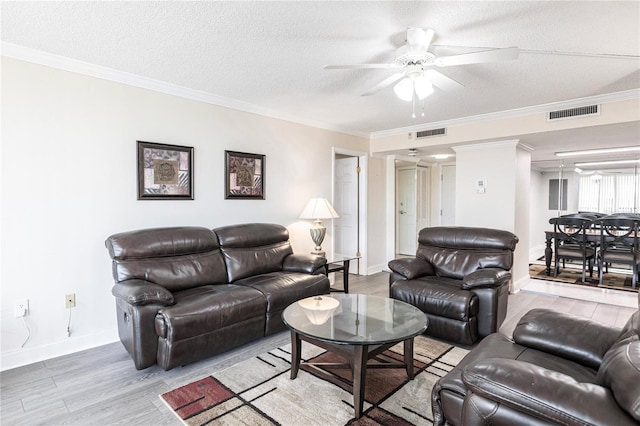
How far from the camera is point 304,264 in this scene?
374cm

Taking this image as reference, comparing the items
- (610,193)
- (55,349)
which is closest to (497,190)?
(610,193)

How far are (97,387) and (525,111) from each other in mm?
4988

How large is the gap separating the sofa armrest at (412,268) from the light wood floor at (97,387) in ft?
4.25

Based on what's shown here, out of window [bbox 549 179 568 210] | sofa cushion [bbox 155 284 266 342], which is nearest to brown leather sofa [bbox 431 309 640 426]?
sofa cushion [bbox 155 284 266 342]

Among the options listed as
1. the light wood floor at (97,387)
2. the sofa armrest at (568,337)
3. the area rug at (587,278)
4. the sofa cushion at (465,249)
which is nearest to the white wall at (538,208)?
the area rug at (587,278)

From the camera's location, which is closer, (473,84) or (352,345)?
(352,345)

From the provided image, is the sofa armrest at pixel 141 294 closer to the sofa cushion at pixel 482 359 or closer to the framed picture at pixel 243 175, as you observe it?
the framed picture at pixel 243 175

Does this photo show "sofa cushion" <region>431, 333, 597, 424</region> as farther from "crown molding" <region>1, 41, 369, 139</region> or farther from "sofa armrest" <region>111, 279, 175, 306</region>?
"crown molding" <region>1, 41, 369, 139</region>

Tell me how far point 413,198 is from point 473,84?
4.18m

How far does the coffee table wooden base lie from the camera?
78.3 inches

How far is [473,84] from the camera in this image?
3.32 meters

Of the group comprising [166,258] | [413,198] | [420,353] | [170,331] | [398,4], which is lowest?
[420,353]

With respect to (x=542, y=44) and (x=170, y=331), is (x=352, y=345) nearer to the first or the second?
(x=170, y=331)

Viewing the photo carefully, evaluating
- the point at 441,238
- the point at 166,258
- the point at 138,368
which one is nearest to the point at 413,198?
the point at 441,238
